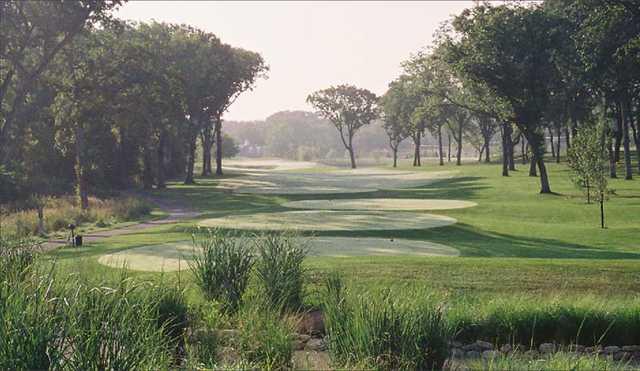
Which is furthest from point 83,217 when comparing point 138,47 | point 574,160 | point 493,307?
point 493,307

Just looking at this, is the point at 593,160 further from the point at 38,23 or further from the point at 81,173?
the point at 81,173

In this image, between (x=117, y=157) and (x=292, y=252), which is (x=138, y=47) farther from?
(x=292, y=252)

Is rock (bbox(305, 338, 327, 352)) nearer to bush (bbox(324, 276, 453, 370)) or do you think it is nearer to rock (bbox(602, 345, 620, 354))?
bush (bbox(324, 276, 453, 370))

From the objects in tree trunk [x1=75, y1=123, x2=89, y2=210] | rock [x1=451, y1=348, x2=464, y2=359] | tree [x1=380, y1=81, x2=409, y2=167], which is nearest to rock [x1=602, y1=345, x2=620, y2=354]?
rock [x1=451, y1=348, x2=464, y2=359]

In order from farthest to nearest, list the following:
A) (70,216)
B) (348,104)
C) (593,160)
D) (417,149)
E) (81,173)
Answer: (348,104)
(417,149)
(81,173)
(70,216)
(593,160)

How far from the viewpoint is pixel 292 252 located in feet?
36.5

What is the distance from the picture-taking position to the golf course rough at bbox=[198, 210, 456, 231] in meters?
24.7

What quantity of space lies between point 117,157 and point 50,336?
56.9 meters

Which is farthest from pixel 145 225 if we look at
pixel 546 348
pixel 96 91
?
pixel 546 348

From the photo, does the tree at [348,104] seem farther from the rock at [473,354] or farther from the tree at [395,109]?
the rock at [473,354]

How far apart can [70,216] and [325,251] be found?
63.1 ft

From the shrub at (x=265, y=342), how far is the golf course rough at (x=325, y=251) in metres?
7.05

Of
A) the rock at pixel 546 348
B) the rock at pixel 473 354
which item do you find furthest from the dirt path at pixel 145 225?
the rock at pixel 546 348

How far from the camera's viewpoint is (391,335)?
25.0ft
